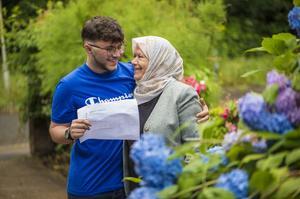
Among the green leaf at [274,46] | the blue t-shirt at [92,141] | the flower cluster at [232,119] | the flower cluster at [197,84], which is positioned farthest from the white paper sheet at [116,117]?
the flower cluster at [197,84]

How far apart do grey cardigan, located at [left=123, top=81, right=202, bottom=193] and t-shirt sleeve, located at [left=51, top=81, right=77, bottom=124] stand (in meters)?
0.47

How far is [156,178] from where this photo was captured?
5.81ft

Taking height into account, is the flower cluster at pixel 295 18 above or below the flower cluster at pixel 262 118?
above

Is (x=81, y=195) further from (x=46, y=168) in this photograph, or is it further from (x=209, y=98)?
(x=46, y=168)

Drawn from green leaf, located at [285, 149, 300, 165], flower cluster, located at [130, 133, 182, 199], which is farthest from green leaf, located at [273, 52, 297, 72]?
flower cluster, located at [130, 133, 182, 199]

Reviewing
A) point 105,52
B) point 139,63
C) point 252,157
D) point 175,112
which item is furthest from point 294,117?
point 105,52

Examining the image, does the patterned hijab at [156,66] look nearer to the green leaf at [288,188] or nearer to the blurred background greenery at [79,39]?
the green leaf at [288,188]

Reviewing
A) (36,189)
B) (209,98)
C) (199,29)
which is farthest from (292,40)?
(36,189)

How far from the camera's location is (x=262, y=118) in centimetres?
176

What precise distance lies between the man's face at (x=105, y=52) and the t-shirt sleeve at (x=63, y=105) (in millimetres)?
214

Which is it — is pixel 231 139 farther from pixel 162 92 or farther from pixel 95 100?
pixel 95 100

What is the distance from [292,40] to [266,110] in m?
0.34

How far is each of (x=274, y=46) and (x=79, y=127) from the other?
175 cm

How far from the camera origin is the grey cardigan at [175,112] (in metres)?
3.59
